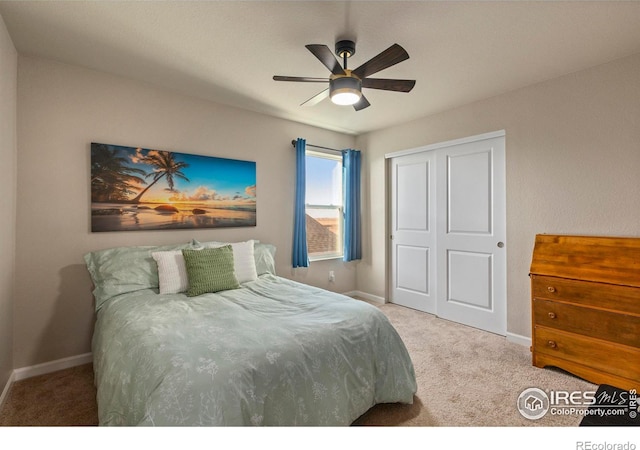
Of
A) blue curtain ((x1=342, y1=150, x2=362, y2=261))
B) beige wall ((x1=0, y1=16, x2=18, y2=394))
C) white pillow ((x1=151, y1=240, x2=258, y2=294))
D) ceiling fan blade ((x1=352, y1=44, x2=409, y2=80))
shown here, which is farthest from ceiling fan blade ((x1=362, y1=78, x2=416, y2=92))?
beige wall ((x1=0, y1=16, x2=18, y2=394))

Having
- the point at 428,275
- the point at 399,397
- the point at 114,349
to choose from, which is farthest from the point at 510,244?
the point at 114,349

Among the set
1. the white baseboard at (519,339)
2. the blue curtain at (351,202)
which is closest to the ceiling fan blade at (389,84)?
the blue curtain at (351,202)

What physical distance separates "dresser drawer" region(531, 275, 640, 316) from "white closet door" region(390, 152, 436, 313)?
1.40 metres

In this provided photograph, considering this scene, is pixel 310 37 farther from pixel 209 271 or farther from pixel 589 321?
pixel 589 321

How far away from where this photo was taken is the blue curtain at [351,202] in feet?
14.5

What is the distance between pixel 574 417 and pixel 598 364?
578 millimetres

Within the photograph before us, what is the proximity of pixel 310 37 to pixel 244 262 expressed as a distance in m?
1.95

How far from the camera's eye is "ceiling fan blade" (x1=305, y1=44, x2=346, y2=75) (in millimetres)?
1777

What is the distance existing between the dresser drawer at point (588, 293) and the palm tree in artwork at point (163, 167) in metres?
3.41

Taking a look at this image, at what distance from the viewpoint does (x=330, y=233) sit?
4.49 m

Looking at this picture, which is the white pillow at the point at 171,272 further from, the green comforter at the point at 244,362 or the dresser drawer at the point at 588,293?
the dresser drawer at the point at 588,293

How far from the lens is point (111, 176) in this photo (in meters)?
2.69

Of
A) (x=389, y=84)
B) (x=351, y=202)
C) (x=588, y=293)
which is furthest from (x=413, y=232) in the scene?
(x=389, y=84)

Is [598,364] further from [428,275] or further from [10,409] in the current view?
[10,409]
